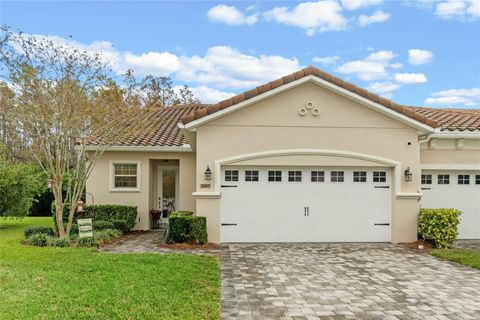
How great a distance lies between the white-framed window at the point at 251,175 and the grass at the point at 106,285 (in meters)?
3.44

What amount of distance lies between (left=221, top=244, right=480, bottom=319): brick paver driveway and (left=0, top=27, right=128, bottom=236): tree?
19.5 feet

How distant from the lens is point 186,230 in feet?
37.2

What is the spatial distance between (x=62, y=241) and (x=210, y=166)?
15.7 ft

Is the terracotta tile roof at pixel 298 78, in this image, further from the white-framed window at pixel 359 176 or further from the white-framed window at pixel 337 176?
the white-framed window at pixel 337 176

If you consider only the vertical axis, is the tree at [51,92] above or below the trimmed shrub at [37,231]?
above

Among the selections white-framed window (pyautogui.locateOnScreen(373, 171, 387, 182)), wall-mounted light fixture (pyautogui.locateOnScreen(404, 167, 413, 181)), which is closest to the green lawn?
wall-mounted light fixture (pyautogui.locateOnScreen(404, 167, 413, 181))

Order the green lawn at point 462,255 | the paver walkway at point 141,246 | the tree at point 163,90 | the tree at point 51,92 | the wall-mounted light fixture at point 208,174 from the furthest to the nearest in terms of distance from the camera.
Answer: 1. the tree at point 163,90
2. the wall-mounted light fixture at point 208,174
3. the tree at point 51,92
4. the paver walkway at point 141,246
5. the green lawn at point 462,255

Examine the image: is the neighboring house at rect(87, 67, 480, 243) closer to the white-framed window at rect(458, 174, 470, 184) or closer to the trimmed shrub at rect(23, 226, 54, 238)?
the white-framed window at rect(458, 174, 470, 184)

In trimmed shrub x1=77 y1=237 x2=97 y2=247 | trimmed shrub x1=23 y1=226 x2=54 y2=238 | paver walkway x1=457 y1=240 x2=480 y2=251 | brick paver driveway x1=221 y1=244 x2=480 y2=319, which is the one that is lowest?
paver walkway x1=457 y1=240 x2=480 y2=251

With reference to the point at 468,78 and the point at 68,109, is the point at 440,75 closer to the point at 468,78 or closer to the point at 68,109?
the point at 468,78

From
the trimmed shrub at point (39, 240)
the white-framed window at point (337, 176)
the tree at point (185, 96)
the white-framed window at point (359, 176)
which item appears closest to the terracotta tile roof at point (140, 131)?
the trimmed shrub at point (39, 240)

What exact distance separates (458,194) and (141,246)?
35.2 feet

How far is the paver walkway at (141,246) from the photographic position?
34.4 ft

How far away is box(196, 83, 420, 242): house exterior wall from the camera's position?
469 inches
